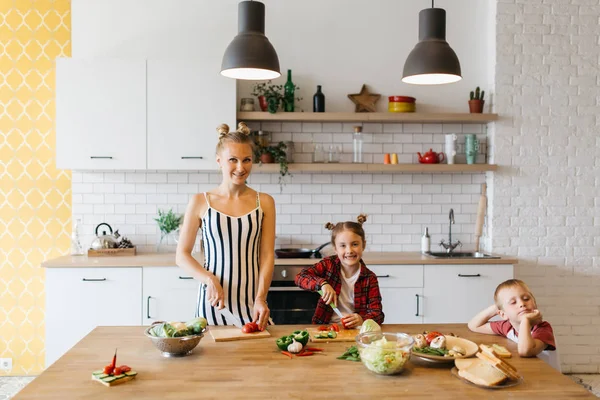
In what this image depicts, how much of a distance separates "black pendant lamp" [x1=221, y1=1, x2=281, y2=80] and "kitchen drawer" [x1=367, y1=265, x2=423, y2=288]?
2.19m

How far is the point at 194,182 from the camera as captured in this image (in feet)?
15.9

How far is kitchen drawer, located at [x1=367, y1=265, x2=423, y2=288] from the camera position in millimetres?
4289

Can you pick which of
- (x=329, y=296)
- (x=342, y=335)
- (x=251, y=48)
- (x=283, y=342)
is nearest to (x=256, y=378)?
(x=283, y=342)

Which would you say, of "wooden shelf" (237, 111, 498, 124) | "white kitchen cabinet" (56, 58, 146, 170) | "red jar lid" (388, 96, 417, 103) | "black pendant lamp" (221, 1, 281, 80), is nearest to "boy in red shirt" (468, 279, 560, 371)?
"black pendant lamp" (221, 1, 281, 80)

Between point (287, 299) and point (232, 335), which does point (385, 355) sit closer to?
point (232, 335)

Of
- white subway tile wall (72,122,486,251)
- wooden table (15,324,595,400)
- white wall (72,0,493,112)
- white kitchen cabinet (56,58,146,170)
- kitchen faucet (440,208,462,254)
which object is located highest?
white wall (72,0,493,112)

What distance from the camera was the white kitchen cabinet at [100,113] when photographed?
435cm

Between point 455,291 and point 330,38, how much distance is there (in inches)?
96.2

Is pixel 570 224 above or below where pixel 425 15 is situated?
below

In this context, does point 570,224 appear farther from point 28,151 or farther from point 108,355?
point 28,151

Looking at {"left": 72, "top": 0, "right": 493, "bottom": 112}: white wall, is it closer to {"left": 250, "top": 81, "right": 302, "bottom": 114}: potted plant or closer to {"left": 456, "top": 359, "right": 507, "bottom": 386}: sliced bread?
{"left": 250, "top": 81, "right": 302, "bottom": 114}: potted plant

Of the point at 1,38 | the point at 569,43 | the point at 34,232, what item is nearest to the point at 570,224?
the point at 569,43

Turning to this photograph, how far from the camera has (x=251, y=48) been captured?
250 centimetres

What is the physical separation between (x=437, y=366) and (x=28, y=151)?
4064 millimetres
